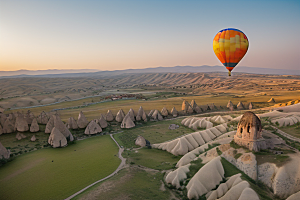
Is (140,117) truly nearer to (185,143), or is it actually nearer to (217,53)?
(185,143)

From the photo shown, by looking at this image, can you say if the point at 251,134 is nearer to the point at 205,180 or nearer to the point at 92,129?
the point at 205,180

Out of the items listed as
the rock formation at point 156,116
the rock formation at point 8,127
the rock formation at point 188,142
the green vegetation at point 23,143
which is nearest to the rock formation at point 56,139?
the green vegetation at point 23,143

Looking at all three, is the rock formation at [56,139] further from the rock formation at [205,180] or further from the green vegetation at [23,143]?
the rock formation at [205,180]

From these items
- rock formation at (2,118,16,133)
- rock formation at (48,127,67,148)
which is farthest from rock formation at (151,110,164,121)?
rock formation at (2,118,16,133)

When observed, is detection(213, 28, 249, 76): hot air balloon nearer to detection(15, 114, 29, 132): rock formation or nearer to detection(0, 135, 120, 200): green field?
detection(0, 135, 120, 200): green field

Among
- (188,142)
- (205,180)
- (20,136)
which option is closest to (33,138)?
(20,136)
